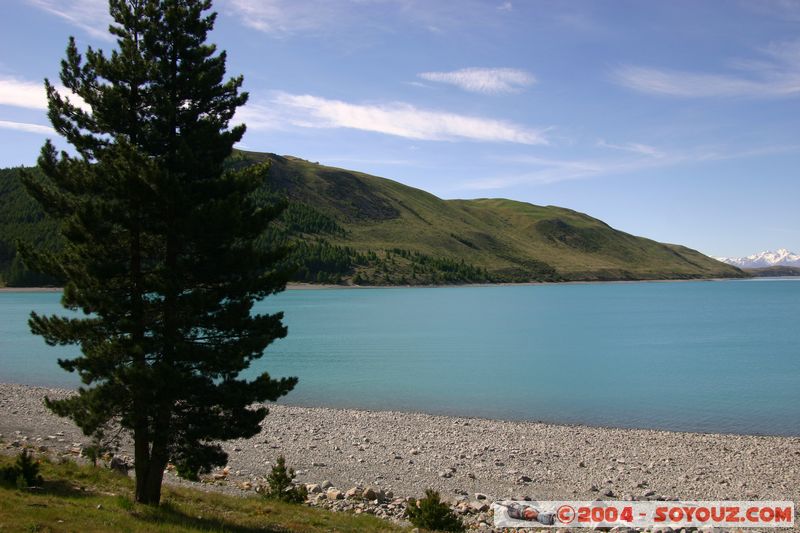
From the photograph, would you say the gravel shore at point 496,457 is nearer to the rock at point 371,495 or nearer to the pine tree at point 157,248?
the rock at point 371,495

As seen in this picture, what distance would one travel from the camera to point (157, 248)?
56.7ft

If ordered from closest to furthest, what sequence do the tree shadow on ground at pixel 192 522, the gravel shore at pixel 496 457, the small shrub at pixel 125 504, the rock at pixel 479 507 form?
1. the tree shadow on ground at pixel 192 522
2. the small shrub at pixel 125 504
3. the rock at pixel 479 507
4. the gravel shore at pixel 496 457

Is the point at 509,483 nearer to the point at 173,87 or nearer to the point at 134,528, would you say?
the point at 134,528

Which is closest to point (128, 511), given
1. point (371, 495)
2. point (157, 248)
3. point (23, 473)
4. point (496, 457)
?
point (23, 473)

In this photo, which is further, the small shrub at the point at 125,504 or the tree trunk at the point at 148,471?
the tree trunk at the point at 148,471

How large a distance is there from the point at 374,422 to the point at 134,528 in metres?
23.9

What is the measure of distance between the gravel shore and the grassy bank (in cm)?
423

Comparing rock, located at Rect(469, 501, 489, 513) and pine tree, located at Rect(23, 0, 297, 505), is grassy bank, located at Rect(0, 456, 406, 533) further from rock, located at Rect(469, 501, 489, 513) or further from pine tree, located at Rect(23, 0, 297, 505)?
rock, located at Rect(469, 501, 489, 513)

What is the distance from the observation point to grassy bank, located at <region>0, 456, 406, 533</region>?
13.8 meters

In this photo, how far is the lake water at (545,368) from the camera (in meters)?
43.1

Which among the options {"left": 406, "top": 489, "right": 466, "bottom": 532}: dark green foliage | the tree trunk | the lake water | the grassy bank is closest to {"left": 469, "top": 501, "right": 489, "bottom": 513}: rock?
{"left": 406, "top": 489, "right": 466, "bottom": 532}: dark green foliage

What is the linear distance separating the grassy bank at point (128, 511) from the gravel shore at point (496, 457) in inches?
166

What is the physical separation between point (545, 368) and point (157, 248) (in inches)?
2034

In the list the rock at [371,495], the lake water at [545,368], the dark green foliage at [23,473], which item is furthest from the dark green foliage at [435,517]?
the lake water at [545,368]
